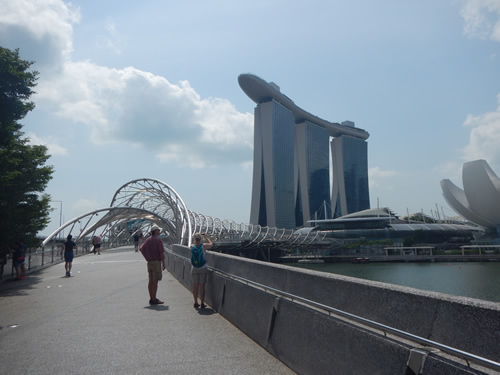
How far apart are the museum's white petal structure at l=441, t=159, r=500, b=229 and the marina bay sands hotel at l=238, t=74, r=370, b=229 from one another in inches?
2198

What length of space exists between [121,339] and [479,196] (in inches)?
3660

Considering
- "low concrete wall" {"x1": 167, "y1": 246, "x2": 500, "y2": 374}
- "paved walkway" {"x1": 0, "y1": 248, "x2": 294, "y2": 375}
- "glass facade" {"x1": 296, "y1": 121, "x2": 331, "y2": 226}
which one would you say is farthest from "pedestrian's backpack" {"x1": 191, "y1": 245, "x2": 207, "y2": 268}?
"glass facade" {"x1": 296, "y1": 121, "x2": 331, "y2": 226}

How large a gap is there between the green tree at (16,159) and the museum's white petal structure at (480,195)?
84.2m

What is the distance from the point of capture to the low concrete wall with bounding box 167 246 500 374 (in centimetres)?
251

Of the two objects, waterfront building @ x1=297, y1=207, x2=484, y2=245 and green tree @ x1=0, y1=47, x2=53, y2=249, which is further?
waterfront building @ x1=297, y1=207, x2=484, y2=245

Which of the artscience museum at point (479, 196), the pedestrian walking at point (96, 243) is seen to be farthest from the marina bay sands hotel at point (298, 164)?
the pedestrian walking at point (96, 243)

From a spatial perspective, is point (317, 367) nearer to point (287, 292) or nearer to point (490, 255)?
point (287, 292)

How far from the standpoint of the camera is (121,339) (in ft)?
19.6

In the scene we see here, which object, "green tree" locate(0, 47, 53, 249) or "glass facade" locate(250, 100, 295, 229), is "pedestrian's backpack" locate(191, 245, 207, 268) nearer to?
"green tree" locate(0, 47, 53, 249)

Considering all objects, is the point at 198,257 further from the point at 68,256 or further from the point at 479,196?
the point at 479,196

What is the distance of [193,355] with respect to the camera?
5.12 meters

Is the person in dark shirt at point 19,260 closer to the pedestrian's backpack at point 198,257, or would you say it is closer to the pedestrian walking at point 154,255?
the pedestrian walking at point 154,255

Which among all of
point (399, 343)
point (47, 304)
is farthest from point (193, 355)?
point (47, 304)

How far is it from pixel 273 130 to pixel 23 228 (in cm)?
11964
